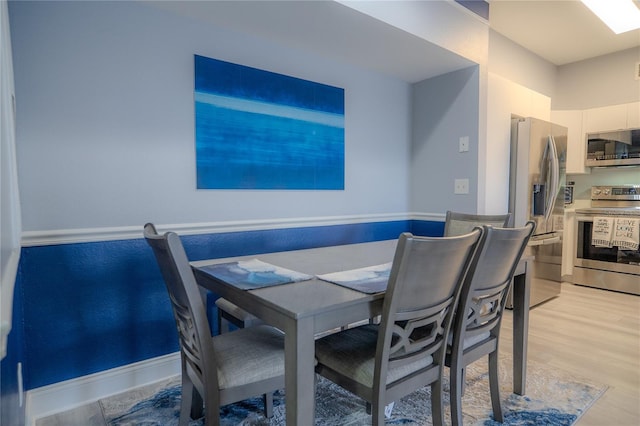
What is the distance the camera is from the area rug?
1.72m

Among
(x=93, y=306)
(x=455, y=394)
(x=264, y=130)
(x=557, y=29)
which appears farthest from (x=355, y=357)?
(x=557, y=29)

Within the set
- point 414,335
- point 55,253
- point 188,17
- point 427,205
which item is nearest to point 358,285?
point 414,335

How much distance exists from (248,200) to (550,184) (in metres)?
2.70

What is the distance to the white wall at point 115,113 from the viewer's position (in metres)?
1.74

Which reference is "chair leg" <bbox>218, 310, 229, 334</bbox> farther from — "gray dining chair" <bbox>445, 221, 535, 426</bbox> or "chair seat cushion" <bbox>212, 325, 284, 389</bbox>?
"gray dining chair" <bbox>445, 221, 535, 426</bbox>

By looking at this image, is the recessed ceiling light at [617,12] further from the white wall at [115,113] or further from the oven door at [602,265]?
the white wall at [115,113]

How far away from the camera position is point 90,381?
6.24ft

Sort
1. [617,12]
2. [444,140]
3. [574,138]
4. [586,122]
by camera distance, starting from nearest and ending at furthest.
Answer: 1. [617,12]
2. [444,140]
3. [586,122]
4. [574,138]

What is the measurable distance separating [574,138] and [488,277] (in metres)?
3.73

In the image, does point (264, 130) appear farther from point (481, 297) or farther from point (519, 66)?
point (519, 66)

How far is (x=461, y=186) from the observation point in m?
3.13

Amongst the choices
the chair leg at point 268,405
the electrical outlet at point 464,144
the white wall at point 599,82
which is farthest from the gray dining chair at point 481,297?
the white wall at point 599,82

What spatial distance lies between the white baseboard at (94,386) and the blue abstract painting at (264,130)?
1.08 metres

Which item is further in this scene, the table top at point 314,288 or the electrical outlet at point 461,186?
the electrical outlet at point 461,186
